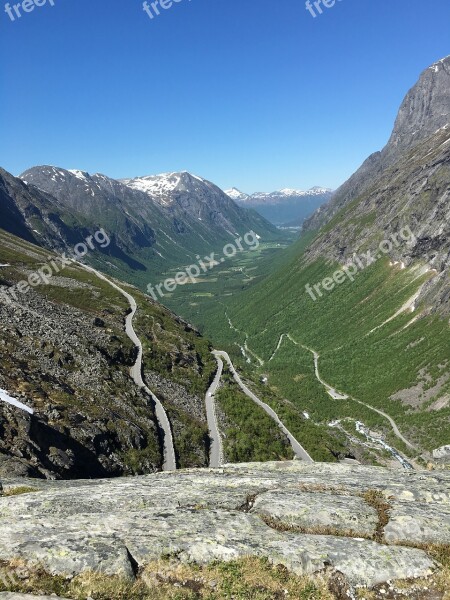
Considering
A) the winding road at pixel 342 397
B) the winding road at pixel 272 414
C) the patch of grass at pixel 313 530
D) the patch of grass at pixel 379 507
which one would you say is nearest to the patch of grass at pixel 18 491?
the patch of grass at pixel 313 530

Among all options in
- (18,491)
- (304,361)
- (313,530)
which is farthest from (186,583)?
(304,361)

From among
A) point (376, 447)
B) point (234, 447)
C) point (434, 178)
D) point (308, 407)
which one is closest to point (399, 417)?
point (376, 447)

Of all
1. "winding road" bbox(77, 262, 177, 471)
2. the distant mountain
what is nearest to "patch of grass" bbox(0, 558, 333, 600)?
"winding road" bbox(77, 262, 177, 471)

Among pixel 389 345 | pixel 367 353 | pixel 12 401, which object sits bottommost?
pixel 389 345

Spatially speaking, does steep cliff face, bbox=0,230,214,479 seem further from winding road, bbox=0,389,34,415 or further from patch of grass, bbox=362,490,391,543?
patch of grass, bbox=362,490,391,543

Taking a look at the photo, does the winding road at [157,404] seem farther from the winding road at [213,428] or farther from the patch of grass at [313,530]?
the patch of grass at [313,530]

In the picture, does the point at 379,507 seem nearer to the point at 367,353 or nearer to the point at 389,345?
the point at 389,345

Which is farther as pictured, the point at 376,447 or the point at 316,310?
the point at 316,310

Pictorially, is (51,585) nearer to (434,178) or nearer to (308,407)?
(308,407)
